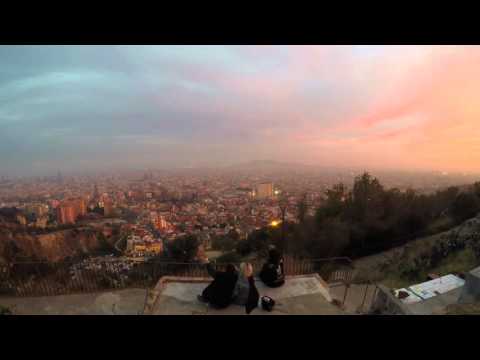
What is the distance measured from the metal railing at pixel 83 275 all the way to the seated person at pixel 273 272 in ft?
2.97

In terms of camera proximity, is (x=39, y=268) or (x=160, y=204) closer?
(x=39, y=268)

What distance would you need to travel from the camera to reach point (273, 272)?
3.85 metres

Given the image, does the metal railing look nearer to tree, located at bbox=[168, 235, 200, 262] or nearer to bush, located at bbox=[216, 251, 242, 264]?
tree, located at bbox=[168, 235, 200, 262]

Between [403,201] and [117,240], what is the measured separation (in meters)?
13.7

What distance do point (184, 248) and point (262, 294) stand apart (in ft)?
15.1

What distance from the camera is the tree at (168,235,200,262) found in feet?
24.8

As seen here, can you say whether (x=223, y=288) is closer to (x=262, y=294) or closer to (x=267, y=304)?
(x=267, y=304)

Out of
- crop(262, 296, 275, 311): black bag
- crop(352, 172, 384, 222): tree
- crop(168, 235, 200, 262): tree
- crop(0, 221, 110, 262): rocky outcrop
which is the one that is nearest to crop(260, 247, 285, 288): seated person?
crop(262, 296, 275, 311): black bag

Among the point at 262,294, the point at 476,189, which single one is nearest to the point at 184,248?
the point at 262,294

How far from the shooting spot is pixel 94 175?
499 inches

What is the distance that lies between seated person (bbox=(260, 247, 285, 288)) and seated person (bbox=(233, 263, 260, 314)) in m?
0.73

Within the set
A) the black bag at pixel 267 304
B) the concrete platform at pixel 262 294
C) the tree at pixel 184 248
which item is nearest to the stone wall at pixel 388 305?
the concrete platform at pixel 262 294
